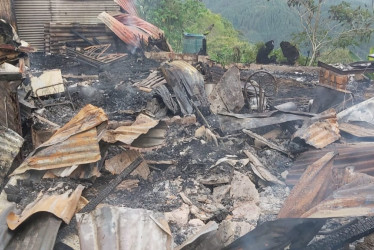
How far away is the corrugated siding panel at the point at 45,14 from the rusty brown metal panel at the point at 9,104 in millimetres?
12209

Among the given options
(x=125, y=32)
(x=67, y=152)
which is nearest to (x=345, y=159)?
(x=67, y=152)

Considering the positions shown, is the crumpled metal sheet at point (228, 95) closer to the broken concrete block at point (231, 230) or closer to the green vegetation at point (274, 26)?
the broken concrete block at point (231, 230)

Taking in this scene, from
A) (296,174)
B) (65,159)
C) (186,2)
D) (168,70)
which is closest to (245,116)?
(296,174)

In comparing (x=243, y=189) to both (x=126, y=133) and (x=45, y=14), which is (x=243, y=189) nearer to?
(x=126, y=133)

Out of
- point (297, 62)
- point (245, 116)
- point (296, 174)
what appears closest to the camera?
point (296, 174)

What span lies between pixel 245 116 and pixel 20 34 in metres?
13.1

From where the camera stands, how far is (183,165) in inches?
247

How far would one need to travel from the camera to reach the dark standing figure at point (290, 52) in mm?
15359

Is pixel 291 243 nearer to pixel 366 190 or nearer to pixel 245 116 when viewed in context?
pixel 366 190

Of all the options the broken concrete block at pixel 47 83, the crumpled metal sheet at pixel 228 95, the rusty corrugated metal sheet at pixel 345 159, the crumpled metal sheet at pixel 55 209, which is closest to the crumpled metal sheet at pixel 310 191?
the rusty corrugated metal sheet at pixel 345 159

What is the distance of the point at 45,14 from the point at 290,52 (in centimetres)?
1124

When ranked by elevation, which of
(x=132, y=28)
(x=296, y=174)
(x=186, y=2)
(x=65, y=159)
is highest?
(x=186, y=2)

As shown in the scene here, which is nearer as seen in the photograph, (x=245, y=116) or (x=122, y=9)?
(x=245, y=116)

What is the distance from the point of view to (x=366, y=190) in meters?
3.57
